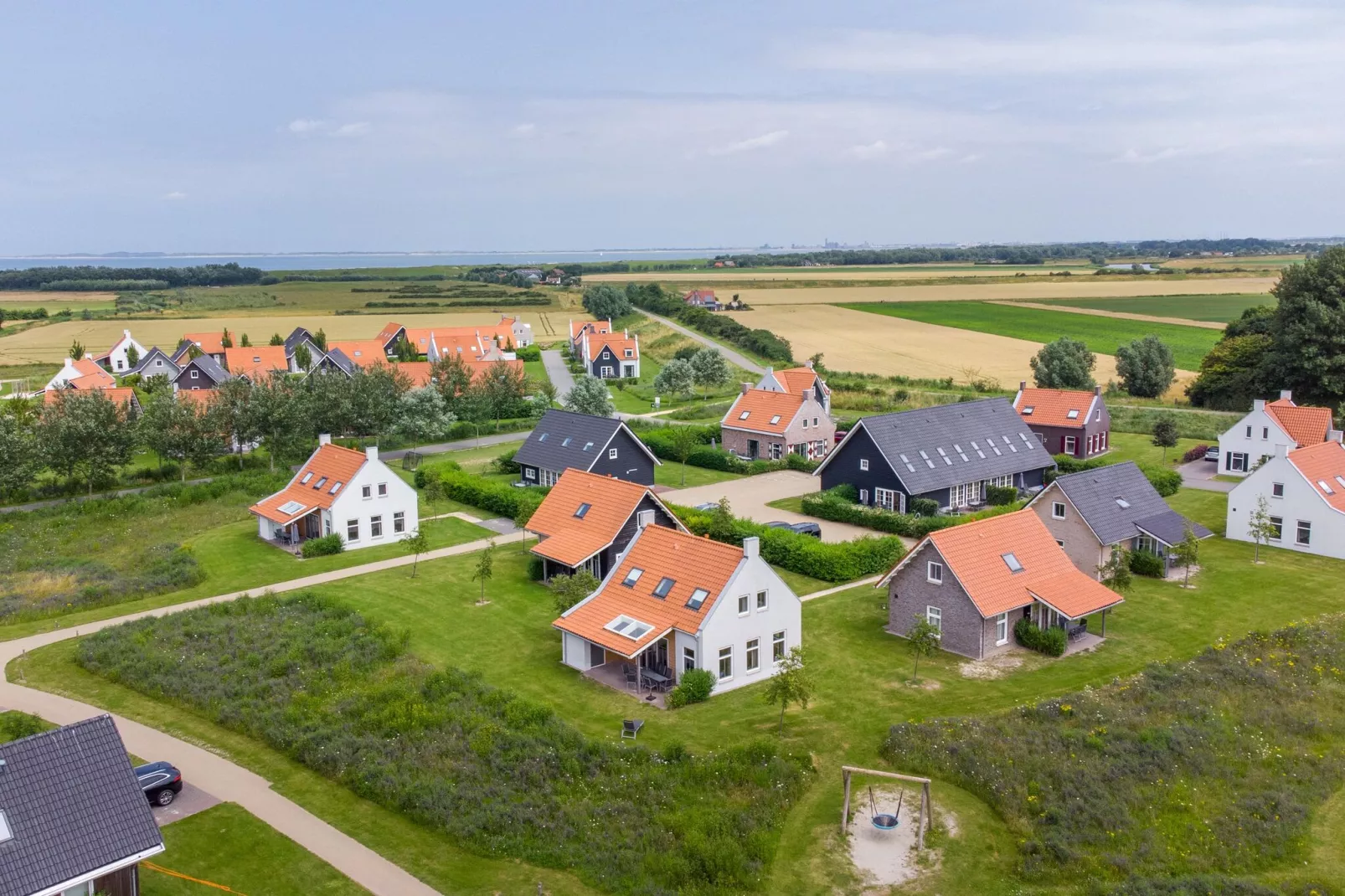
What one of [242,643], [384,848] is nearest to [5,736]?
[242,643]

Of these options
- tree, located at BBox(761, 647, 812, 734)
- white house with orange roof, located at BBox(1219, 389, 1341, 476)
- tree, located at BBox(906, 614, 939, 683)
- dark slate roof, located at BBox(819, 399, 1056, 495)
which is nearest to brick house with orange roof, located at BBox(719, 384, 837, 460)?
dark slate roof, located at BBox(819, 399, 1056, 495)

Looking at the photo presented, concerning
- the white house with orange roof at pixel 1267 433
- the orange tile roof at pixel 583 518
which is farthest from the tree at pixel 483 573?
the white house with orange roof at pixel 1267 433

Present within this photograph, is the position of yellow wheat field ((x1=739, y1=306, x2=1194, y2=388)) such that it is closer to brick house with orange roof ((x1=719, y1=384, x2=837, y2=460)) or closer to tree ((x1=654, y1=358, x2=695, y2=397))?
tree ((x1=654, y1=358, x2=695, y2=397))

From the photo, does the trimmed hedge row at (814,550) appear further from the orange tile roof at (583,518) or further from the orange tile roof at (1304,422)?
the orange tile roof at (1304,422)

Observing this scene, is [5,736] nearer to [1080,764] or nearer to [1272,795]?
[1080,764]

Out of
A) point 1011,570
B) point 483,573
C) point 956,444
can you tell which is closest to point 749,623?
point 1011,570

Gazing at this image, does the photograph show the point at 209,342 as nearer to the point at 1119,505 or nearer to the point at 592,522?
the point at 592,522

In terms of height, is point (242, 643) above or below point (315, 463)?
below
